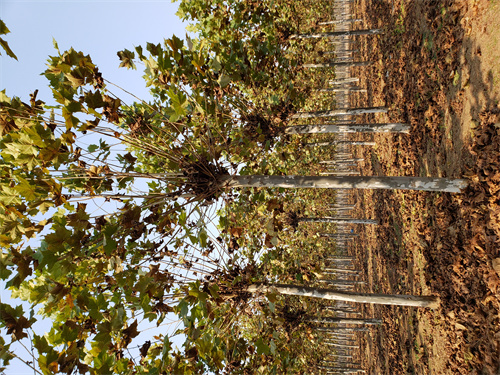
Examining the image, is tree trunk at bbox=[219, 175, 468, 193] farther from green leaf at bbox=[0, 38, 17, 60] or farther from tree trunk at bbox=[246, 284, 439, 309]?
green leaf at bbox=[0, 38, 17, 60]

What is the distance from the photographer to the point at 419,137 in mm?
8172

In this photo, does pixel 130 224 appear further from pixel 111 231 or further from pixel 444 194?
pixel 444 194

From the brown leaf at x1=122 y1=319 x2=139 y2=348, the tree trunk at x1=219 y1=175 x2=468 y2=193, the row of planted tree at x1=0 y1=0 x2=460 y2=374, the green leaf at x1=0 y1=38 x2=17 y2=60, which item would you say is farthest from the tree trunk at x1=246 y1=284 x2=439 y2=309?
the green leaf at x1=0 y1=38 x2=17 y2=60

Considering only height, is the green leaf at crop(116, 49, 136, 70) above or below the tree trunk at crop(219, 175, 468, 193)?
above

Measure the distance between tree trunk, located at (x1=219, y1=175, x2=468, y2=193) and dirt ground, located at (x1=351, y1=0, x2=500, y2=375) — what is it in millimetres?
705

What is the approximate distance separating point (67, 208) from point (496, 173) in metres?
6.91

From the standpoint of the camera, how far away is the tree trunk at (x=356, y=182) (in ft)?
16.0

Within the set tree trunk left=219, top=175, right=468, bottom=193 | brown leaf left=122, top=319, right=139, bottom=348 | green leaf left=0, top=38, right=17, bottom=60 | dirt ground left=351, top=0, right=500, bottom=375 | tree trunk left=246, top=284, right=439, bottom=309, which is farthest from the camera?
tree trunk left=246, top=284, right=439, bottom=309

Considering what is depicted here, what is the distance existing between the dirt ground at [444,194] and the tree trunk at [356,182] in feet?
2.31

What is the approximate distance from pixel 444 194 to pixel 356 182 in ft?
10.5

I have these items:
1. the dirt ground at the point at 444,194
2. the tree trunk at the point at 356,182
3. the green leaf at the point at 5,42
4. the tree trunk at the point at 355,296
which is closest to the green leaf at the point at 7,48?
the green leaf at the point at 5,42

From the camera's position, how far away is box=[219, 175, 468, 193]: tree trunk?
16.0ft

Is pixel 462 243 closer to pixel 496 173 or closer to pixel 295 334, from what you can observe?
pixel 496 173

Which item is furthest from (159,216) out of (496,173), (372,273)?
(372,273)
